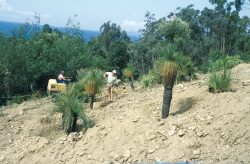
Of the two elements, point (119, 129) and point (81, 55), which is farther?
point (81, 55)

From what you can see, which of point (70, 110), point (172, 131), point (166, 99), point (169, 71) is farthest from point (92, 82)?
point (172, 131)

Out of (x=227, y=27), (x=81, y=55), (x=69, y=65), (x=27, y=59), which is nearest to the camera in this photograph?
(x=27, y=59)

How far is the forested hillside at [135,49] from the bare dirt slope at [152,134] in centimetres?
131

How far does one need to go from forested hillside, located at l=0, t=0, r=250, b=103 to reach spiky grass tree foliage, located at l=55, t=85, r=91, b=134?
2.43 meters

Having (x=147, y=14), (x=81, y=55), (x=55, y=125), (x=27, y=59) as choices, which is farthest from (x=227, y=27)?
(x=55, y=125)

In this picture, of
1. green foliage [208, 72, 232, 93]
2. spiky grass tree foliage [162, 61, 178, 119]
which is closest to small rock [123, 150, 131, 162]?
spiky grass tree foliage [162, 61, 178, 119]

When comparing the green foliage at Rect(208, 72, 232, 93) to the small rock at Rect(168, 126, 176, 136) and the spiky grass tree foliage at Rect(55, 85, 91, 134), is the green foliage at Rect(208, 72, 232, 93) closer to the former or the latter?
the small rock at Rect(168, 126, 176, 136)

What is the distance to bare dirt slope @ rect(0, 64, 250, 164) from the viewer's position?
8.48m

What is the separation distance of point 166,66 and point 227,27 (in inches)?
1404

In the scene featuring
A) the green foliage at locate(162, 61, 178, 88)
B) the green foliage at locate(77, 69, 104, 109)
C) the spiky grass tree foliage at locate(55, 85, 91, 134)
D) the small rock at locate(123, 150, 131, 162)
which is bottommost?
the small rock at locate(123, 150, 131, 162)

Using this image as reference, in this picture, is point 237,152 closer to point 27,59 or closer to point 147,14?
point 27,59

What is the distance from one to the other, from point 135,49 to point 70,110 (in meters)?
→ 39.5

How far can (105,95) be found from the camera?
15203 millimetres

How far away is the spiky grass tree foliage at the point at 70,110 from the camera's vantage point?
10.8 m
